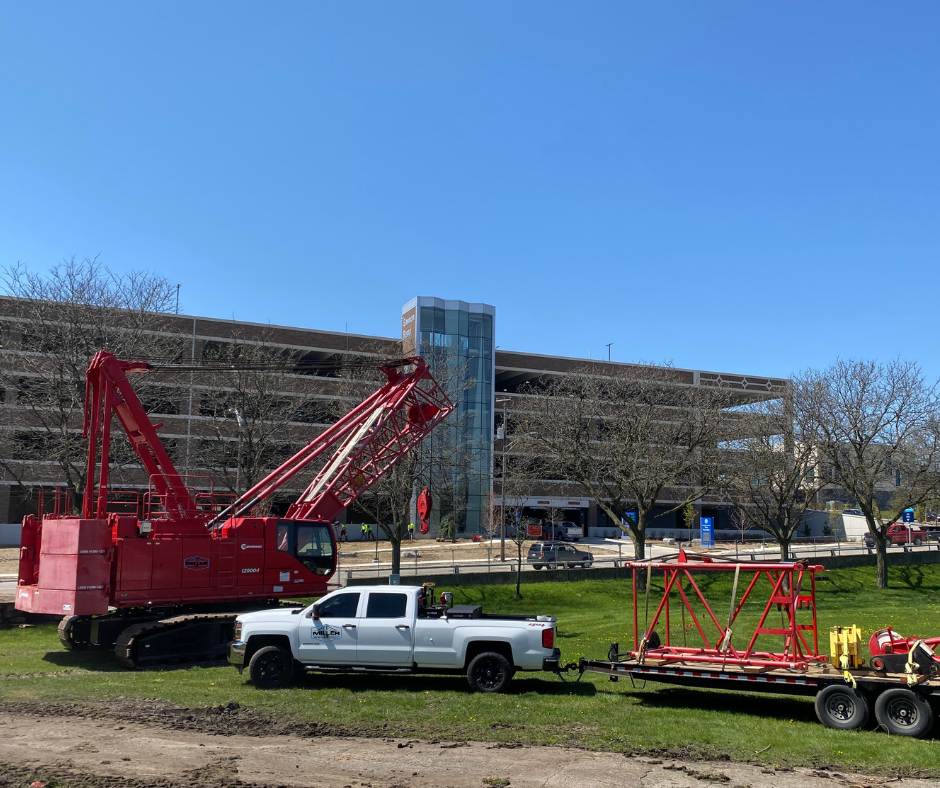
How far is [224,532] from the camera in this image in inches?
823

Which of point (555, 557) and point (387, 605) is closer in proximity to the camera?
point (387, 605)

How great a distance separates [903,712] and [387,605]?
27.7 feet

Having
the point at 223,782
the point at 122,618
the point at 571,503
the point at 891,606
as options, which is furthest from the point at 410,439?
the point at 571,503

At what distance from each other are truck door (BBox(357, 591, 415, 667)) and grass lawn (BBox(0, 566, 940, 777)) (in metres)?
0.58

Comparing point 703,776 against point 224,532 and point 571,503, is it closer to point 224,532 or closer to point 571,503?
point 224,532

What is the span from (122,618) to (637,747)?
1370cm

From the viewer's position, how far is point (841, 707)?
1212 cm

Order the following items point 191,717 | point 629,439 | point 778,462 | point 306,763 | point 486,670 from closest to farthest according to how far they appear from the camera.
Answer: point 306,763 < point 191,717 < point 486,670 < point 629,439 < point 778,462

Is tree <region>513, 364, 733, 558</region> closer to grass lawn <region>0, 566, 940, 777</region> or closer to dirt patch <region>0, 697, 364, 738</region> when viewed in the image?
grass lawn <region>0, 566, 940, 777</region>

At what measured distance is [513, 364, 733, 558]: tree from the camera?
122ft

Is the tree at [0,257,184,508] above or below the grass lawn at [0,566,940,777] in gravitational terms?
above

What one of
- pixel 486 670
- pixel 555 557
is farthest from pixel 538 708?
pixel 555 557

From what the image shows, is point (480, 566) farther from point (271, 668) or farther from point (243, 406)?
point (271, 668)

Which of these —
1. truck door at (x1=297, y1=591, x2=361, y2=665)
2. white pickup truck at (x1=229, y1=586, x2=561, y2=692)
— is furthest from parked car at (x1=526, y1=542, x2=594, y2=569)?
truck door at (x1=297, y1=591, x2=361, y2=665)
